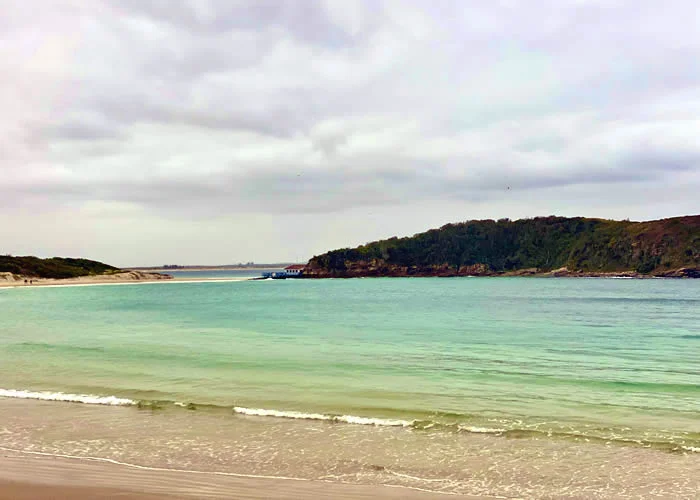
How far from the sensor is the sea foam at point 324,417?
14500 millimetres

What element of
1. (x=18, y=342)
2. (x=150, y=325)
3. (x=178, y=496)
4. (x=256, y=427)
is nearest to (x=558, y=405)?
(x=256, y=427)

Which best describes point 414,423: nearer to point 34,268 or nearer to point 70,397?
point 70,397

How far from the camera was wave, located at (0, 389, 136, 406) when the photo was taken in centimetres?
1707

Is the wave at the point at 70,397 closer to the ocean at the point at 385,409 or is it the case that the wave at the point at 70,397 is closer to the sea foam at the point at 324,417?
the ocean at the point at 385,409

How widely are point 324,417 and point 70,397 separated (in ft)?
28.0

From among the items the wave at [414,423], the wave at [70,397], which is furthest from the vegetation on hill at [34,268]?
the wave at [414,423]

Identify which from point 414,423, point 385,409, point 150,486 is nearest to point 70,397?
point 150,486

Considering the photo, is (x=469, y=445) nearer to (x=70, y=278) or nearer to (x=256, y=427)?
(x=256, y=427)

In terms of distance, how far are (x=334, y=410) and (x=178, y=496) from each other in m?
7.13

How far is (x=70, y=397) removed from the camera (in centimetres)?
1777

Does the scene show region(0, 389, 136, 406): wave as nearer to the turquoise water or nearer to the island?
the turquoise water

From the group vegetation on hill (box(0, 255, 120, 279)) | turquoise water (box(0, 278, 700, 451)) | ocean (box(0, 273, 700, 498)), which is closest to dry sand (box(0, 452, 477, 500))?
ocean (box(0, 273, 700, 498))

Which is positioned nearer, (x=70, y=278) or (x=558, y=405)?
(x=558, y=405)

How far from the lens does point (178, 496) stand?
368 inches
